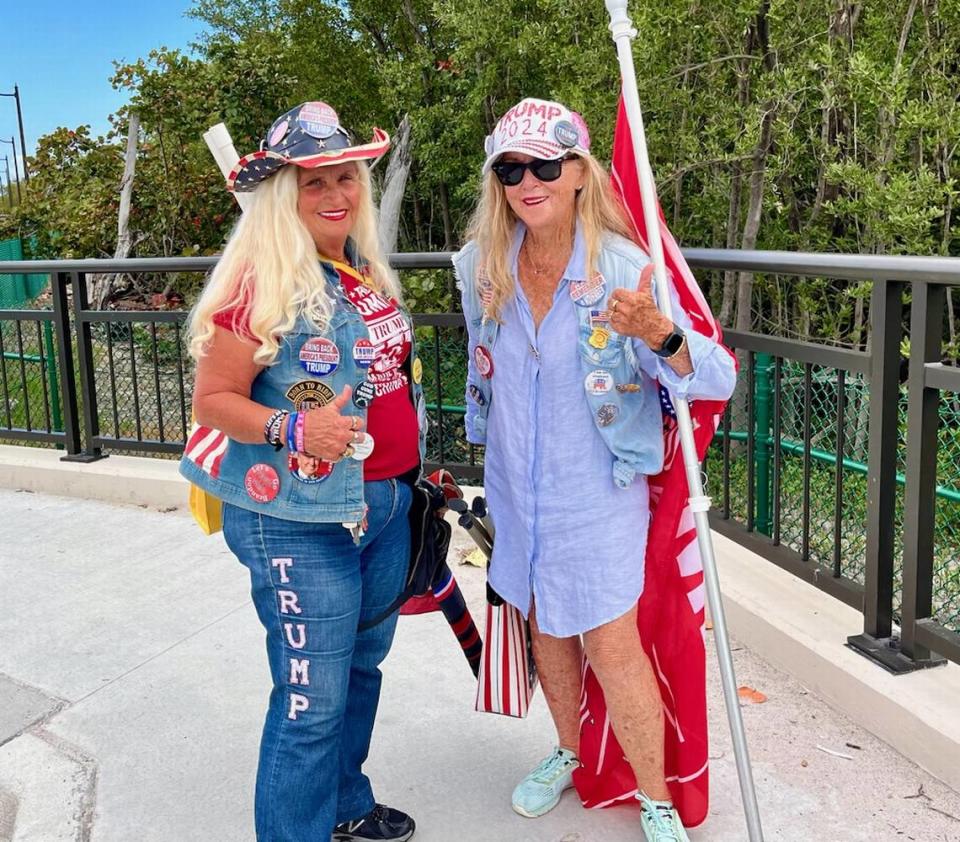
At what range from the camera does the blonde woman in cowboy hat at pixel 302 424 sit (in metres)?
2.11

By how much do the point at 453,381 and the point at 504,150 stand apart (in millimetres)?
3814

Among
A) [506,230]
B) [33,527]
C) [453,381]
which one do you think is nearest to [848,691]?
[506,230]

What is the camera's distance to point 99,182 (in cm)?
1577

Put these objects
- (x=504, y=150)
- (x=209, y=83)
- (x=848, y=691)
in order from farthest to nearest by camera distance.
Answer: (x=209, y=83)
(x=848, y=691)
(x=504, y=150)

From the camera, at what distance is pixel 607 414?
2.40m

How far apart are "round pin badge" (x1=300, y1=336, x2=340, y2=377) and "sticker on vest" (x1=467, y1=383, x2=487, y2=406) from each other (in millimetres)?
580

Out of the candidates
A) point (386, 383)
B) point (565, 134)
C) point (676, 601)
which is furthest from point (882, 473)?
point (386, 383)

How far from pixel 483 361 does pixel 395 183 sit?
9491mm

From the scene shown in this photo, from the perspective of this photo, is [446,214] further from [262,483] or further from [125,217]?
[262,483]

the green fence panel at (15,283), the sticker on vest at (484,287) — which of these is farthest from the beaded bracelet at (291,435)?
the green fence panel at (15,283)

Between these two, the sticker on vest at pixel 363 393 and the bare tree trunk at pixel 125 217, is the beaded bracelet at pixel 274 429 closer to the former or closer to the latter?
the sticker on vest at pixel 363 393

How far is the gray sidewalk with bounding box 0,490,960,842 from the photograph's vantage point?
107 inches

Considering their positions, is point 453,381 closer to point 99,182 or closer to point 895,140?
point 895,140

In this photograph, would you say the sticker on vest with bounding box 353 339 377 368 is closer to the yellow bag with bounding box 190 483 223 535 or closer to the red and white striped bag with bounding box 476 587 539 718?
the yellow bag with bounding box 190 483 223 535
